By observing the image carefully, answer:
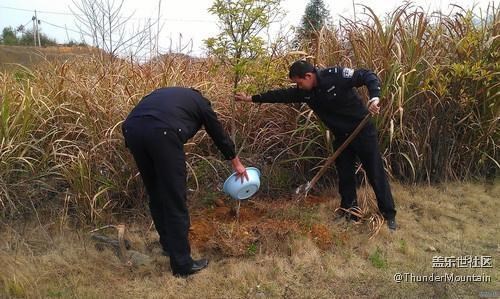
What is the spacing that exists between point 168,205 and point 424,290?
1.92 metres

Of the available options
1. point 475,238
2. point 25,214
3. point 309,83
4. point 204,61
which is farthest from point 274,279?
point 204,61

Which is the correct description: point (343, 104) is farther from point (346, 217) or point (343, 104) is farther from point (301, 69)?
point (346, 217)

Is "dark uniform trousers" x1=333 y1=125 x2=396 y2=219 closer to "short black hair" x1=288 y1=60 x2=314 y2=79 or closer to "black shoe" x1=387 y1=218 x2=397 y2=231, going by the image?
"black shoe" x1=387 y1=218 x2=397 y2=231

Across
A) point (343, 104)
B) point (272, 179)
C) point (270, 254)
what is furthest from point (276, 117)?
point (270, 254)

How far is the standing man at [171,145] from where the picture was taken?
134 inches

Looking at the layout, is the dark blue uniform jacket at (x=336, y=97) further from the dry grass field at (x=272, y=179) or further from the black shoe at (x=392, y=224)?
the black shoe at (x=392, y=224)

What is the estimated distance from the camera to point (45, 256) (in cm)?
402

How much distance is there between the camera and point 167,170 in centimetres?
346

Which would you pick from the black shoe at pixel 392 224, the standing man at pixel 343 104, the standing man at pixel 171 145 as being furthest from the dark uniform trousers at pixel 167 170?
the black shoe at pixel 392 224

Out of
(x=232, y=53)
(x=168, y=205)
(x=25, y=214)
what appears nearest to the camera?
(x=168, y=205)

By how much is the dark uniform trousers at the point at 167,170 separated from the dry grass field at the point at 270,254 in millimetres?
258

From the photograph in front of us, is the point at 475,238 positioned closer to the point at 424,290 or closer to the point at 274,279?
the point at 424,290

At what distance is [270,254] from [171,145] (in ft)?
4.10

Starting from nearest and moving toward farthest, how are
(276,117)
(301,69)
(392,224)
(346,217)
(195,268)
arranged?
(195,268), (301,69), (392,224), (346,217), (276,117)
